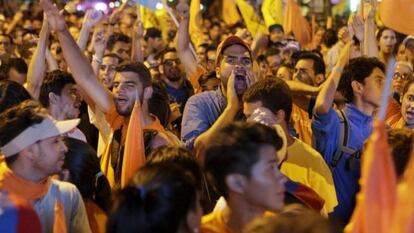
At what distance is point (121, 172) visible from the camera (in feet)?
18.1

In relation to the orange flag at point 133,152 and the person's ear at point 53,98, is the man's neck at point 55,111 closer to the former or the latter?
the person's ear at point 53,98

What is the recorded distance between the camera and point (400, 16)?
5762mm

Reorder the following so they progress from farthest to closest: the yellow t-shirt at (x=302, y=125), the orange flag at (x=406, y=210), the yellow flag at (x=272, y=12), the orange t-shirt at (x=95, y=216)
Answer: the yellow flag at (x=272, y=12), the yellow t-shirt at (x=302, y=125), the orange t-shirt at (x=95, y=216), the orange flag at (x=406, y=210)

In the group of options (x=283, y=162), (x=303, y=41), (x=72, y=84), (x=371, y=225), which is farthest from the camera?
(x=303, y=41)

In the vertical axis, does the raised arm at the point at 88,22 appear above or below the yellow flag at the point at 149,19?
above

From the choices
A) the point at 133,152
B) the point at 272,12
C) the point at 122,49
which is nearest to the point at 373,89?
the point at 133,152

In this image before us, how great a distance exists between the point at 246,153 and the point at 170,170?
41cm

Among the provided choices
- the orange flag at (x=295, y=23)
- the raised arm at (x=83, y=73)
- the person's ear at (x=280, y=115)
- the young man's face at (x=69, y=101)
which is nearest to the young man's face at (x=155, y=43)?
the orange flag at (x=295, y=23)

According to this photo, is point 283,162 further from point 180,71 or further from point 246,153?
point 180,71

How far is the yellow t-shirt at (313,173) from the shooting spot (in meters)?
5.25

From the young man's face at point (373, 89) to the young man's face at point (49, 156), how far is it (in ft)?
7.36

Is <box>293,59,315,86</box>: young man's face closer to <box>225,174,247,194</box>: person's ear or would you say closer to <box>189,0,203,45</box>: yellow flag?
<box>189,0,203,45</box>: yellow flag

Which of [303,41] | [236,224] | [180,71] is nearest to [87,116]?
[180,71]

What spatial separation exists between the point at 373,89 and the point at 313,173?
112 cm
